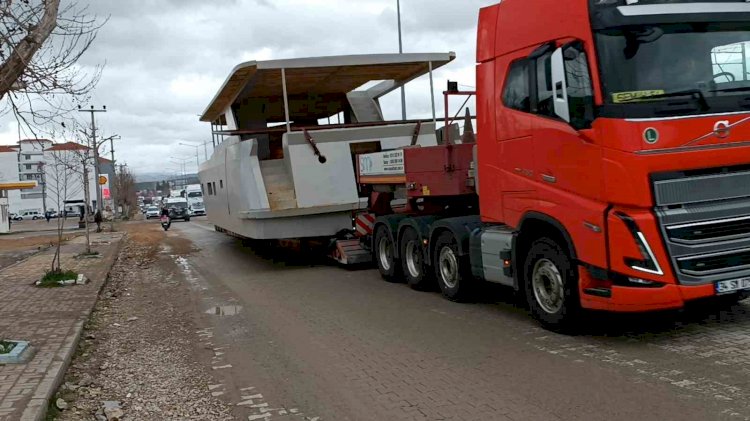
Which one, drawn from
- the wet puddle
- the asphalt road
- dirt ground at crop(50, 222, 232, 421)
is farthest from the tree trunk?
the wet puddle

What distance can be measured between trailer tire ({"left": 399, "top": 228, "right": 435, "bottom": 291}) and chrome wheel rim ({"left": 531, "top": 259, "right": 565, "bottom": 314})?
9.47 feet

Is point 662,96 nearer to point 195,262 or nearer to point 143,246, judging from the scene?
point 195,262

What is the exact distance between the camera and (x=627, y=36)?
5539mm

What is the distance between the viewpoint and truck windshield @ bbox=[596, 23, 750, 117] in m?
5.44

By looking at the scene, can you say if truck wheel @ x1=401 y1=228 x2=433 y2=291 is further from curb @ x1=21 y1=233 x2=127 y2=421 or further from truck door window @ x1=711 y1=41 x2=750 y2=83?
truck door window @ x1=711 y1=41 x2=750 y2=83

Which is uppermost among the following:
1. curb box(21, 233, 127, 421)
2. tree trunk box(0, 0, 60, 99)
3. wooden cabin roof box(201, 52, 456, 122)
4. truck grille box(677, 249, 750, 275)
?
wooden cabin roof box(201, 52, 456, 122)

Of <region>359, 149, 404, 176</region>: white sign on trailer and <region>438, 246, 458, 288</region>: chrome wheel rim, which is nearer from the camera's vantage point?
<region>438, 246, 458, 288</region>: chrome wheel rim

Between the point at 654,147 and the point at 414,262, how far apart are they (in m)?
5.11

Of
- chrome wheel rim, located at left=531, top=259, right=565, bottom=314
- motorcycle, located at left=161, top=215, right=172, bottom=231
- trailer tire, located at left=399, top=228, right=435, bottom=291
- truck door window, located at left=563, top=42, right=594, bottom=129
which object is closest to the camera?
truck door window, located at left=563, top=42, right=594, bottom=129

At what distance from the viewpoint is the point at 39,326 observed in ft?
25.8

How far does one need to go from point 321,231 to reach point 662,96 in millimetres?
8546

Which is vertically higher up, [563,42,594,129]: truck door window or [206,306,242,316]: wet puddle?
[563,42,594,129]: truck door window

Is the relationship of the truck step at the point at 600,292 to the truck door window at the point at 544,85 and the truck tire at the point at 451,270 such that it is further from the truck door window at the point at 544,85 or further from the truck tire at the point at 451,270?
the truck tire at the point at 451,270

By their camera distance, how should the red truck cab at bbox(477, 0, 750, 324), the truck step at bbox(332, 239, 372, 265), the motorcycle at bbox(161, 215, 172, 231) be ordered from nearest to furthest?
1. the red truck cab at bbox(477, 0, 750, 324)
2. the truck step at bbox(332, 239, 372, 265)
3. the motorcycle at bbox(161, 215, 172, 231)
